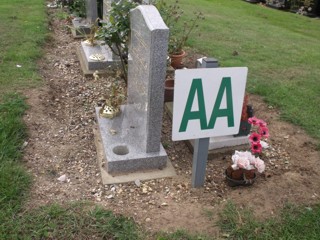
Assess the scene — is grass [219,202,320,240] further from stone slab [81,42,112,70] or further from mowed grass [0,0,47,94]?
stone slab [81,42,112,70]

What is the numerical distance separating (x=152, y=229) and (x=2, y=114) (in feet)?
7.26

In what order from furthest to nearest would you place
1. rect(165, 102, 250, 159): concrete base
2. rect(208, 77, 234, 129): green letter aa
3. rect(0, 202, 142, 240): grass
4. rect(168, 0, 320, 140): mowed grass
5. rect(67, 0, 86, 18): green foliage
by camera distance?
1. rect(67, 0, 86, 18): green foliage
2. rect(168, 0, 320, 140): mowed grass
3. rect(165, 102, 250, 159): concrete base
4. rect(208, 77, 234, 129): green letter aa
5. rect(0, 202, 142, 240): grass

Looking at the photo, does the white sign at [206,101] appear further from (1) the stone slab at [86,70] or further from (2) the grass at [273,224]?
(1) the stone slab at [86,70]

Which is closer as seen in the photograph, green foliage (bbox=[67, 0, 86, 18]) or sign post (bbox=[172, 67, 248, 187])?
sign post (bbox=[172, 67, 248, 187])

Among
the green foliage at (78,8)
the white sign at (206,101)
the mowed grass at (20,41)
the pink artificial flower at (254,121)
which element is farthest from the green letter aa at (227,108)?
the green foliage at (78,8)

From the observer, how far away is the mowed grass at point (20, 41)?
4906 mm

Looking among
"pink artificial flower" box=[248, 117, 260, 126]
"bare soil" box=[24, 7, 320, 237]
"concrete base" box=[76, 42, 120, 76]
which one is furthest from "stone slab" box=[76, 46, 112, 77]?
"pink artificial flower" box=[248, 117, 260, 126]

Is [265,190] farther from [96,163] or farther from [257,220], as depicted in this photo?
[96,163]

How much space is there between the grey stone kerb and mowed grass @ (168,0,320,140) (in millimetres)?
1814

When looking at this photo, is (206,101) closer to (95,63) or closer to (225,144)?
(225,144)

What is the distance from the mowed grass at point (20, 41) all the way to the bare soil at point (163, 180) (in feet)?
1.49

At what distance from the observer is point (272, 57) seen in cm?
644

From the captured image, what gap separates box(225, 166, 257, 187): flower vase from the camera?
123 inches

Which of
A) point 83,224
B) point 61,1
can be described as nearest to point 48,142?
point 83,224
